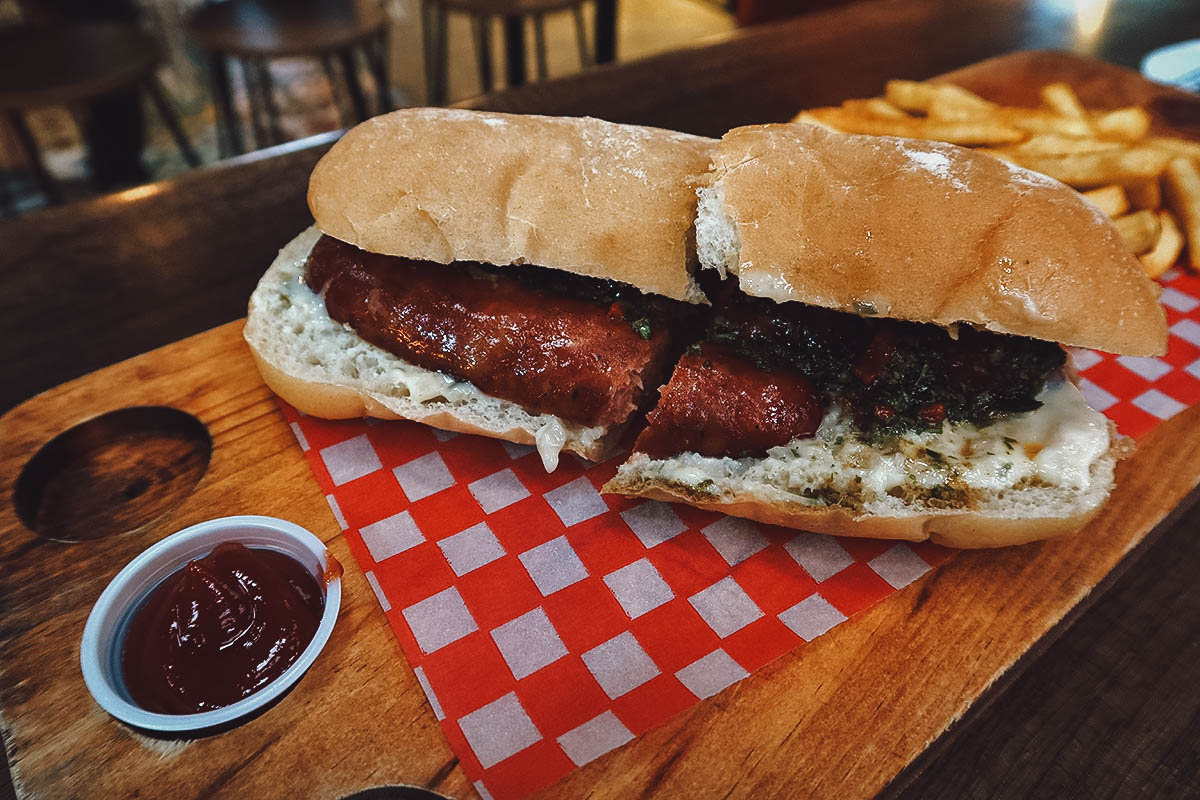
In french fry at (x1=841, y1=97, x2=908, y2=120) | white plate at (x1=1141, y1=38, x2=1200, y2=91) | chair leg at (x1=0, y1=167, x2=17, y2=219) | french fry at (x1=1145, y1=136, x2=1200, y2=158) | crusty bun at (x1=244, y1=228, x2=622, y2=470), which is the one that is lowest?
chair leg at (x1=0, y1=167, x2=17, y2=219)

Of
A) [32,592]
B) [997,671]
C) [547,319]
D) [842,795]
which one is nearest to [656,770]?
[842,795]

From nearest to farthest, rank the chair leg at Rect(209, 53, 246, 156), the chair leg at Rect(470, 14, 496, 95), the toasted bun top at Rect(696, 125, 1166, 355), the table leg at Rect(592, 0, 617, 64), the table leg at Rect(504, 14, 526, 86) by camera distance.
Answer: the toasted bun top at Rect(696, 125, 1166, 355) < the chair leg at Rect(209, 53, 246, 156) < the table leg at Rect(504, 14, 526, 86) < the chair leg at Rect(470, 14, 496, 95) < the table leg at Rect(592, 0, 617, 64)

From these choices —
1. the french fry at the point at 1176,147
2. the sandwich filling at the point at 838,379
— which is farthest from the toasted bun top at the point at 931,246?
the french fry at the point at 1176,147

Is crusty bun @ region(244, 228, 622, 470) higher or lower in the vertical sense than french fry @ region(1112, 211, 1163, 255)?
lower

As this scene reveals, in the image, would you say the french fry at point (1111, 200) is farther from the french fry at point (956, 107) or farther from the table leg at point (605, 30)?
the table leg at point (605, 30)

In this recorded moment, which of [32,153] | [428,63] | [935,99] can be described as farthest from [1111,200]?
[428,63]

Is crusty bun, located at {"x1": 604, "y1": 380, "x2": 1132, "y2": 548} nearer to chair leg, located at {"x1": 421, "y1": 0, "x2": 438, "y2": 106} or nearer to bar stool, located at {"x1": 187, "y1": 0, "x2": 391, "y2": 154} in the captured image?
bar stool, located at {"x1": 187, "y1": 0, "x2": 391, "y2": 154}

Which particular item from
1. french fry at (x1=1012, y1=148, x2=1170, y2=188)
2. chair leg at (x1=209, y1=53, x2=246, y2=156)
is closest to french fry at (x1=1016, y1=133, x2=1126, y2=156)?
french fry at (x1=1012, y1=148, x2=1170, y2=188)
